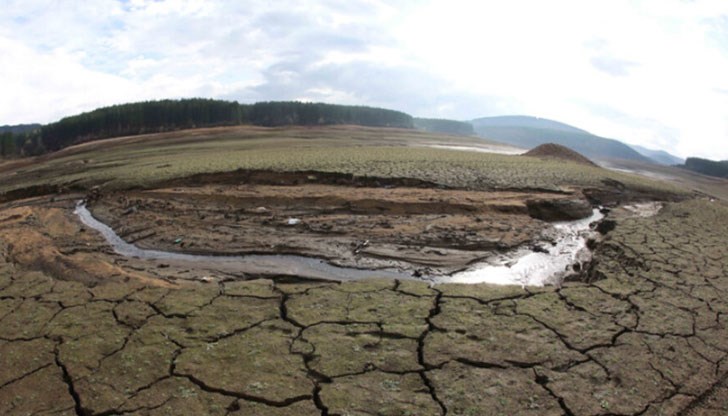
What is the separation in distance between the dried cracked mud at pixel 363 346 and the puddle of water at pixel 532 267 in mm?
1063

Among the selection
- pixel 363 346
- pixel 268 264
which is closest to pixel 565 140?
pixel 268 264

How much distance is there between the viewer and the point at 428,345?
4.14m

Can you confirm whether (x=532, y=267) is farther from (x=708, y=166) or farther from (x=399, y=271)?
(x=708, y=166)

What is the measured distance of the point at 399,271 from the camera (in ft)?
23.2

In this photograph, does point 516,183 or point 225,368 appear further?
point 516,183

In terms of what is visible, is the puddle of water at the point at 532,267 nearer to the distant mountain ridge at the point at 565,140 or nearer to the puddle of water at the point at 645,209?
the puddle of water at the point at 645,209

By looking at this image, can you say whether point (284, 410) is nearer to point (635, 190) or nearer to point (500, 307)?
point (500, 307)

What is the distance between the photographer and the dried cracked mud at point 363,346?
3.39m

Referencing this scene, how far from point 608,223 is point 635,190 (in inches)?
273

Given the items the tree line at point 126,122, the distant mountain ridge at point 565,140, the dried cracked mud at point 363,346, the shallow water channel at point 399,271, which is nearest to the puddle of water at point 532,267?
the shallow water channel at point 399,271

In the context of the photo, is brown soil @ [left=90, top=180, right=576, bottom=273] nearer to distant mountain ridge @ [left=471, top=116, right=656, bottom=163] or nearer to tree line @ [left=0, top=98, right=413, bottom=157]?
tree line @ [left=0, top=98, right=413, bottom=157]

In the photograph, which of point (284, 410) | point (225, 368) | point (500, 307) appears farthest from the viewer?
point (500, 307)

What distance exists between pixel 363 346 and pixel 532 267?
452cm

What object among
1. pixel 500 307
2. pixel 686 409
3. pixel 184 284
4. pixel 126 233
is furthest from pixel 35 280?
pixel 686 409
